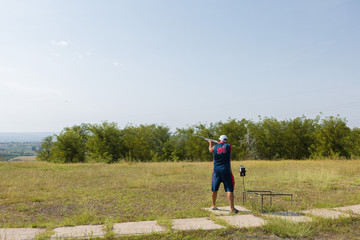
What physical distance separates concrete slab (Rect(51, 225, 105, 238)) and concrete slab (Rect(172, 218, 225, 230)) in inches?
56.3

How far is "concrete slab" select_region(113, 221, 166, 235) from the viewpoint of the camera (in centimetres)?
472

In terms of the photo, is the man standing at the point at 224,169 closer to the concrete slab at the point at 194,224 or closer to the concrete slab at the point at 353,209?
the concrete slab at the point at 194,224

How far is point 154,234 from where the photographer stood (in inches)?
181

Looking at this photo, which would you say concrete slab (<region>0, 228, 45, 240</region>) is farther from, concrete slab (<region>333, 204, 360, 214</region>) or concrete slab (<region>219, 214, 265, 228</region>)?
concrete slab (<region>333, 204, 360, 214</region>)

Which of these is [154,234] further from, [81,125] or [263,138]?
[81,125]

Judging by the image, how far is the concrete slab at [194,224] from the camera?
4956mm

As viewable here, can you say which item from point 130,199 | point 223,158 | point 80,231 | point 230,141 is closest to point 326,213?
point 223,158

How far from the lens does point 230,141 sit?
37188 millimetres

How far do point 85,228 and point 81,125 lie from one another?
211 ft

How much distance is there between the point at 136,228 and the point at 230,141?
33307 mm

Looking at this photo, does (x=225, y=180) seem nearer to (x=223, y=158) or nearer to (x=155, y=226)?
(x=223, y=158)

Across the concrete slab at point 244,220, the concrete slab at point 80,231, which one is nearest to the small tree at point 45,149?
the concrete slab at point 80,231

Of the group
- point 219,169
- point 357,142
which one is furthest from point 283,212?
point 357,142

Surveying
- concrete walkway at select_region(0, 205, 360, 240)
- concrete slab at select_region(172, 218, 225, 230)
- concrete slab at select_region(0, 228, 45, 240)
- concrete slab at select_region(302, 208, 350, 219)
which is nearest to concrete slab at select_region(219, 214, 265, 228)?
concrete walkway at select_region(0, 205, 360, 240)
